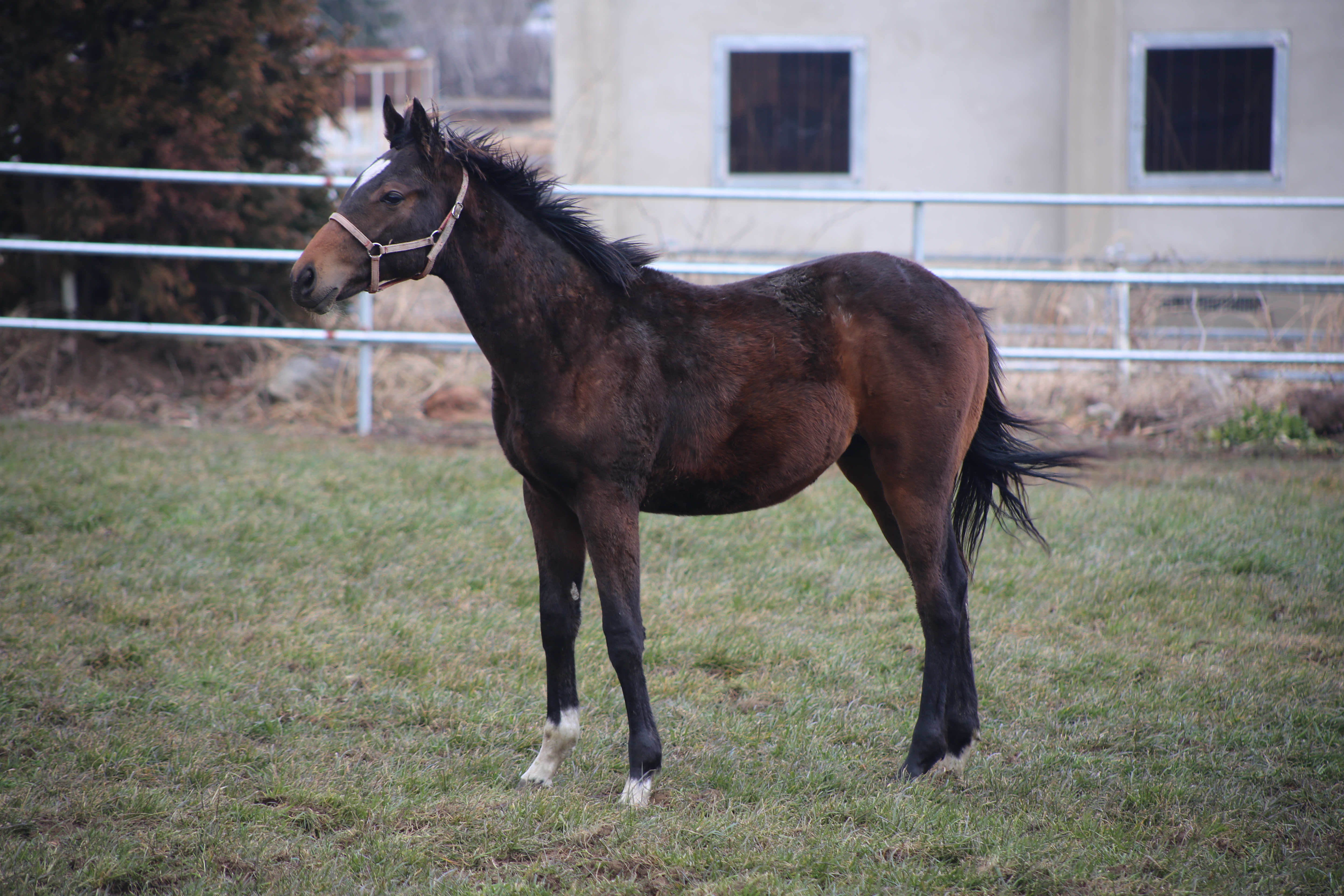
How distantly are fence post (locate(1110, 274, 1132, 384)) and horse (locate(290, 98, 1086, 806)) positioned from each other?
16.3 feet

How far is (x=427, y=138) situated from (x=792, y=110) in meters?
9.10

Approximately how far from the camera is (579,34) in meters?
11.5

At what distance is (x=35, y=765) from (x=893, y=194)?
6360 millimetres

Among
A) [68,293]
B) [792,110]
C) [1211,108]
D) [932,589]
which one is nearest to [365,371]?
[68,293]

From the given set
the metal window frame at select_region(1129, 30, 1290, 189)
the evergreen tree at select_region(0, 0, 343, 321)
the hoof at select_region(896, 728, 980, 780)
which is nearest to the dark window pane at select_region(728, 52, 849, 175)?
the metal window frame at select_region(1129, 30, 1290, 189)

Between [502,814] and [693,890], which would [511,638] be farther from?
[693,890]

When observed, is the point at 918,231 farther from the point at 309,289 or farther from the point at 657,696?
the point at 309,289

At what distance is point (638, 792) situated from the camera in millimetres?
3131

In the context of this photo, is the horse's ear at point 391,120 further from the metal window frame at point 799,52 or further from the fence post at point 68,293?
the metal window frame at point 799,52

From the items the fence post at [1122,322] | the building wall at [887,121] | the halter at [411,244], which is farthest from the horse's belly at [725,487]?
the building wall at [887,121]

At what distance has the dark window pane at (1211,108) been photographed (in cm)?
1072

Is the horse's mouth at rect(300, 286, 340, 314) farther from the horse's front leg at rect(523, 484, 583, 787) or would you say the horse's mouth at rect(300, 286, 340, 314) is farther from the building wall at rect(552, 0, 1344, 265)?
the building wall at rect(552, 0, 1344, 265)

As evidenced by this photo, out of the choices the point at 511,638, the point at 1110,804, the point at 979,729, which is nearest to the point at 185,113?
the point at 511,638

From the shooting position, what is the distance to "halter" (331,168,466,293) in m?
3.00
